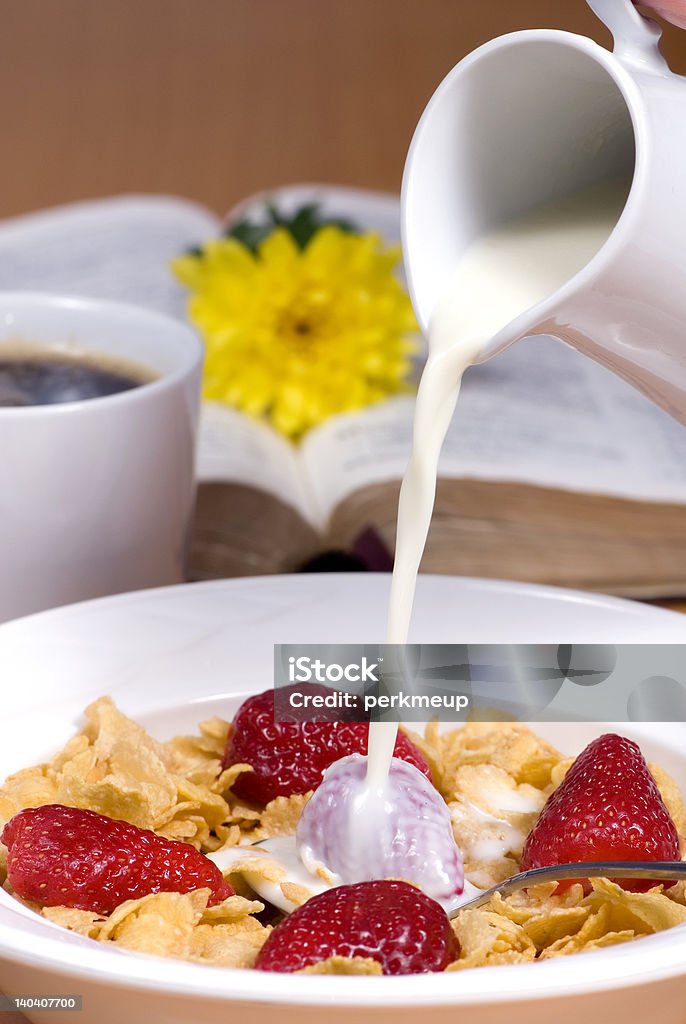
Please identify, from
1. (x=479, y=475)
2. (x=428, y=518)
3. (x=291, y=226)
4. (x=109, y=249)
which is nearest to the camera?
(x=428, y=518)

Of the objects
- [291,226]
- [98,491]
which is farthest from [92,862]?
[291,226]

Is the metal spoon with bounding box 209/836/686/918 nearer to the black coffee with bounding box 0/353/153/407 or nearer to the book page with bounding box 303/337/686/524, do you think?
the black coffee with bounding box 0/353/153/407

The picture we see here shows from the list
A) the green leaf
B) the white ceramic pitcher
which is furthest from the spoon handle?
the green leaf

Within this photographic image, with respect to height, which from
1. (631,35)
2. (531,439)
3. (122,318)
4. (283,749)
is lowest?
(531,439)

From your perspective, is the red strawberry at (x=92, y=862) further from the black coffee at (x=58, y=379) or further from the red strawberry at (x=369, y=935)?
the black coffee at (x=58, y=379)

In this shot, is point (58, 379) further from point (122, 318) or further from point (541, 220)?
point (541, 220)

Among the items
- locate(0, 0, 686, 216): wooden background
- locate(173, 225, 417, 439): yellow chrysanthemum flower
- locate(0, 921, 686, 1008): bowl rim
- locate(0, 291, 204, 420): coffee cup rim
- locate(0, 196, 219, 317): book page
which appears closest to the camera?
locate(0, 921, 686, 1008): bowl rim

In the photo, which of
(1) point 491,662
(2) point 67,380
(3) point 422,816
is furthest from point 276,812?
(2) point 67,380
